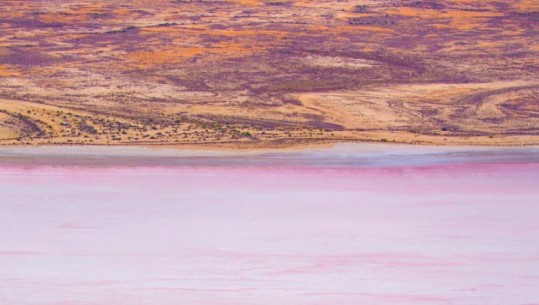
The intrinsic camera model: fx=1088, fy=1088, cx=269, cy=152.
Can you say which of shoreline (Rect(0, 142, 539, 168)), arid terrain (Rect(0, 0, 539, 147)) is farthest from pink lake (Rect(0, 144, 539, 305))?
arid terrain (Rect(0, 0, 539, 147))

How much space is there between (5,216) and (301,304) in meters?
4.44

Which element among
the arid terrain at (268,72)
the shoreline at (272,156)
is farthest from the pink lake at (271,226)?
the arid terrain at (268,72)

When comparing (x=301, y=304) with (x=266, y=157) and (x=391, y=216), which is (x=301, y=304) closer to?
(x=391, y=216)

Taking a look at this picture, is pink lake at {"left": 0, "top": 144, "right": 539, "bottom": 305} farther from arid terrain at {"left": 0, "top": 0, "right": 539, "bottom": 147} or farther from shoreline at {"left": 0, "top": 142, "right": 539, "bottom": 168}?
arid terrain at {"left": 0, "top": 0, "right": 539, "bottom": 147}

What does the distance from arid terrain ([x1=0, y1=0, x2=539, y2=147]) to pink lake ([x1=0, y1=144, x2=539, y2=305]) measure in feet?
5.23

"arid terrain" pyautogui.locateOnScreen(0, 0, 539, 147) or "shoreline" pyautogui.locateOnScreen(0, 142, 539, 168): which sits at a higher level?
"arid terrain" pyautogui.locateOnScreen(0, 0, 539, 147)

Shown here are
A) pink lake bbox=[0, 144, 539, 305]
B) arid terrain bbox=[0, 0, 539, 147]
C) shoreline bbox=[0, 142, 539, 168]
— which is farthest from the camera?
arid terrain bbox=[0, 0, 539, 147]

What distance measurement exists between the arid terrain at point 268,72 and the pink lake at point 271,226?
1.59 metres

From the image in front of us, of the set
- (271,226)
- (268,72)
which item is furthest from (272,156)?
(268,72)

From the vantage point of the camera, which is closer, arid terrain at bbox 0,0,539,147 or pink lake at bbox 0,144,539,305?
pink lake at bbox 0,144,539,305

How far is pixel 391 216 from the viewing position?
41.7 ft

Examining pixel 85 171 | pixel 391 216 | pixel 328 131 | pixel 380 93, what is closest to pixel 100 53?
pixel 380 93

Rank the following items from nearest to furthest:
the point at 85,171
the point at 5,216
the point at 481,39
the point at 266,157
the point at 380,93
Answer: the point at 5,216, the point at 85,171, the point at 266,157, the point at 380,93, the point at 481,39

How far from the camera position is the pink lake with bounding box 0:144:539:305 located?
Answer: 1009cm
